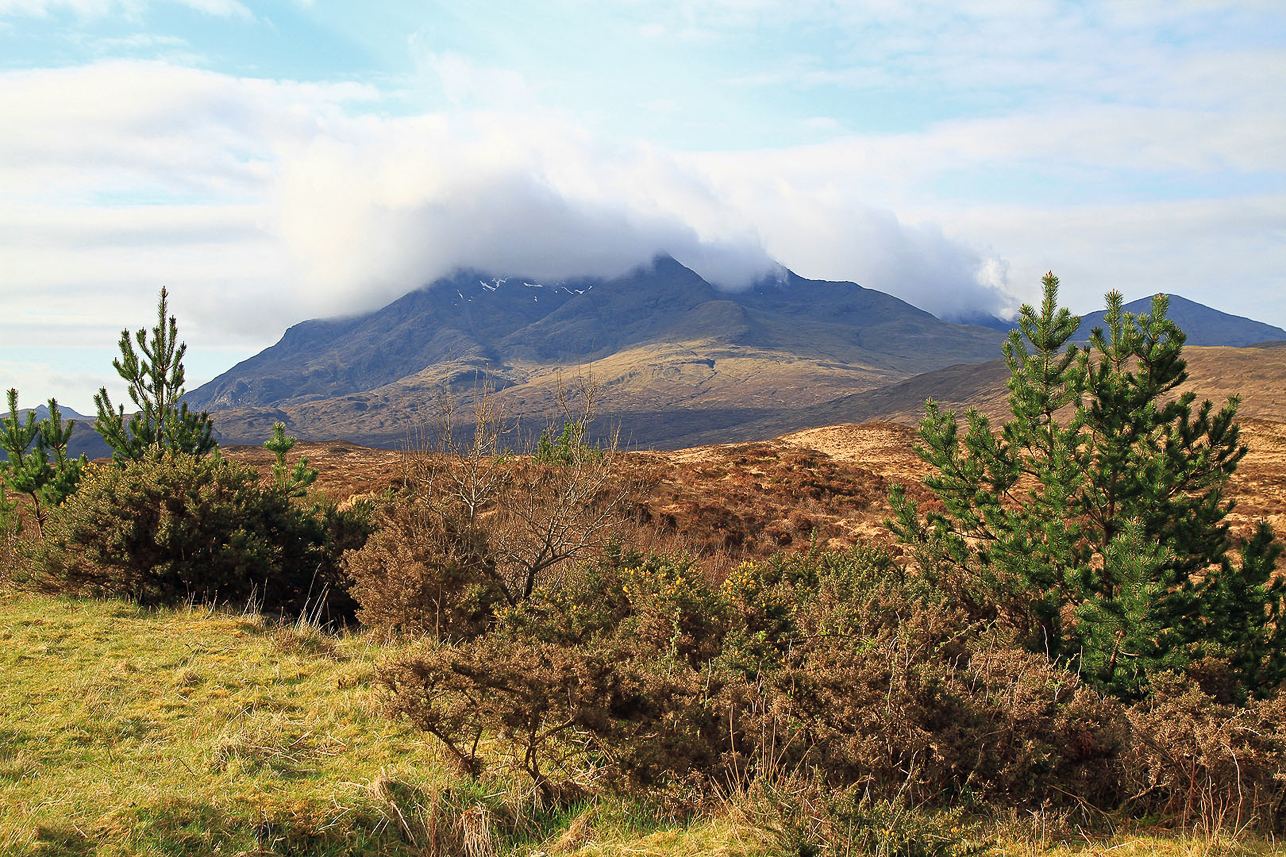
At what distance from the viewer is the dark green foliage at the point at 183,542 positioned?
9.36m

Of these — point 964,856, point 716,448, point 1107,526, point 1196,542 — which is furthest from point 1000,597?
point 716,448

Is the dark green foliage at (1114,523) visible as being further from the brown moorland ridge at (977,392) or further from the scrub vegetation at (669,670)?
the brown moorland ridge at (977,392)

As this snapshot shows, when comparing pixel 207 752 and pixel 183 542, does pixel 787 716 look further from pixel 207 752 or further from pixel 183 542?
pixel 183 542

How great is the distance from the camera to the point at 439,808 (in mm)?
4383

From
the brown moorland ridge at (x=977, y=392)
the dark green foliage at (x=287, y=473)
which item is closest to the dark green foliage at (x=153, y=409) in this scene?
the dark green foliage at (x=287, y=473)

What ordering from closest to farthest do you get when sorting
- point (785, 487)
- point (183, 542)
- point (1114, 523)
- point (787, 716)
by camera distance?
point (787, 716) → point (1114, 523) → point (183, 542) → point (785, 487)

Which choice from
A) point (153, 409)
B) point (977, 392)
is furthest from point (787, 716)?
point (977, 392)

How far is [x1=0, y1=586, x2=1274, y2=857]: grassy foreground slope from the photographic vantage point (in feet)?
13.0

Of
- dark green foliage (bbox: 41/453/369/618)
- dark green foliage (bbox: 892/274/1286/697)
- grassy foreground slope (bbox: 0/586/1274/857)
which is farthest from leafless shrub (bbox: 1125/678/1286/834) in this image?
dark green foliage (bbox: 41/453/369/618)

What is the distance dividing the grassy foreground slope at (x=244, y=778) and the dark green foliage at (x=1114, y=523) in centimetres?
294

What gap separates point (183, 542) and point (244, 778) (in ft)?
20.1

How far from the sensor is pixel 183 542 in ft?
31.6

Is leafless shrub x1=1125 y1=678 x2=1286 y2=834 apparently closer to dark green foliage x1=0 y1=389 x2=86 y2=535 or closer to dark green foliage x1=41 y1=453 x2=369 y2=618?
dark green foliage x1=41 y1=453 x2=369 y2=618

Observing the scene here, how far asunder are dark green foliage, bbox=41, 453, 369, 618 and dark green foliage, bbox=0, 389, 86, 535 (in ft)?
20.0
